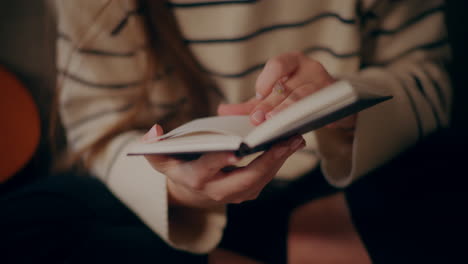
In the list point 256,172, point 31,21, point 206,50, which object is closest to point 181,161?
point 256,172

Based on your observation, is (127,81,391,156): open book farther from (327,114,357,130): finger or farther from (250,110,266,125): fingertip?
(327,114,357,130): finger

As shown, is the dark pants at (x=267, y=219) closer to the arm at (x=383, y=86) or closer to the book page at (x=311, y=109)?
the arm at (x=383, y=86)

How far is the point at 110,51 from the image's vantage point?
518 millimetres

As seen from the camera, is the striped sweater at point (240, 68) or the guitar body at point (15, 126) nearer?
the striped sweater at point (240, 68)

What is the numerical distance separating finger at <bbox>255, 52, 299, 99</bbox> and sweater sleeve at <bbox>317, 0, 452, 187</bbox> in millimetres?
133

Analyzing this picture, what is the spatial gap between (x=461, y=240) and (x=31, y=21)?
1011 mm

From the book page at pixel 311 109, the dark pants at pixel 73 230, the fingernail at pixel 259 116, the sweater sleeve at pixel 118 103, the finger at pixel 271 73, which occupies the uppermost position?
the book page at pixel 311 109

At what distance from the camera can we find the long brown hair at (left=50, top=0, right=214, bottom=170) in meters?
0.51

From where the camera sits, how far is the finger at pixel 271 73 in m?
0.34

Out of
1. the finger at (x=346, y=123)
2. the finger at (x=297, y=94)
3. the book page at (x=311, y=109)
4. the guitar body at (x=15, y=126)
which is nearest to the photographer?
the book page at (x=311, y=109)

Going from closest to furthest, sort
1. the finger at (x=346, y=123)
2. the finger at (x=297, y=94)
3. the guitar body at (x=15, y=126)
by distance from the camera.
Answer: the finger at (x=297, y=94), the finger at (x=346, y=123), the guitar body at (x=15, y=126)

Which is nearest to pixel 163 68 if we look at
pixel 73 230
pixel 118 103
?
pixel 118 103

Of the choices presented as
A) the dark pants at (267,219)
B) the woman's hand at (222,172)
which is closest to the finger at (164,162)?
the woman's hand at (222,172)

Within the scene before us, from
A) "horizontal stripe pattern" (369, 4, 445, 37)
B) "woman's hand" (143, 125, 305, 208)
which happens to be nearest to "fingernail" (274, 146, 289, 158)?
"woman's hand" (143, 125, 305, 208)
